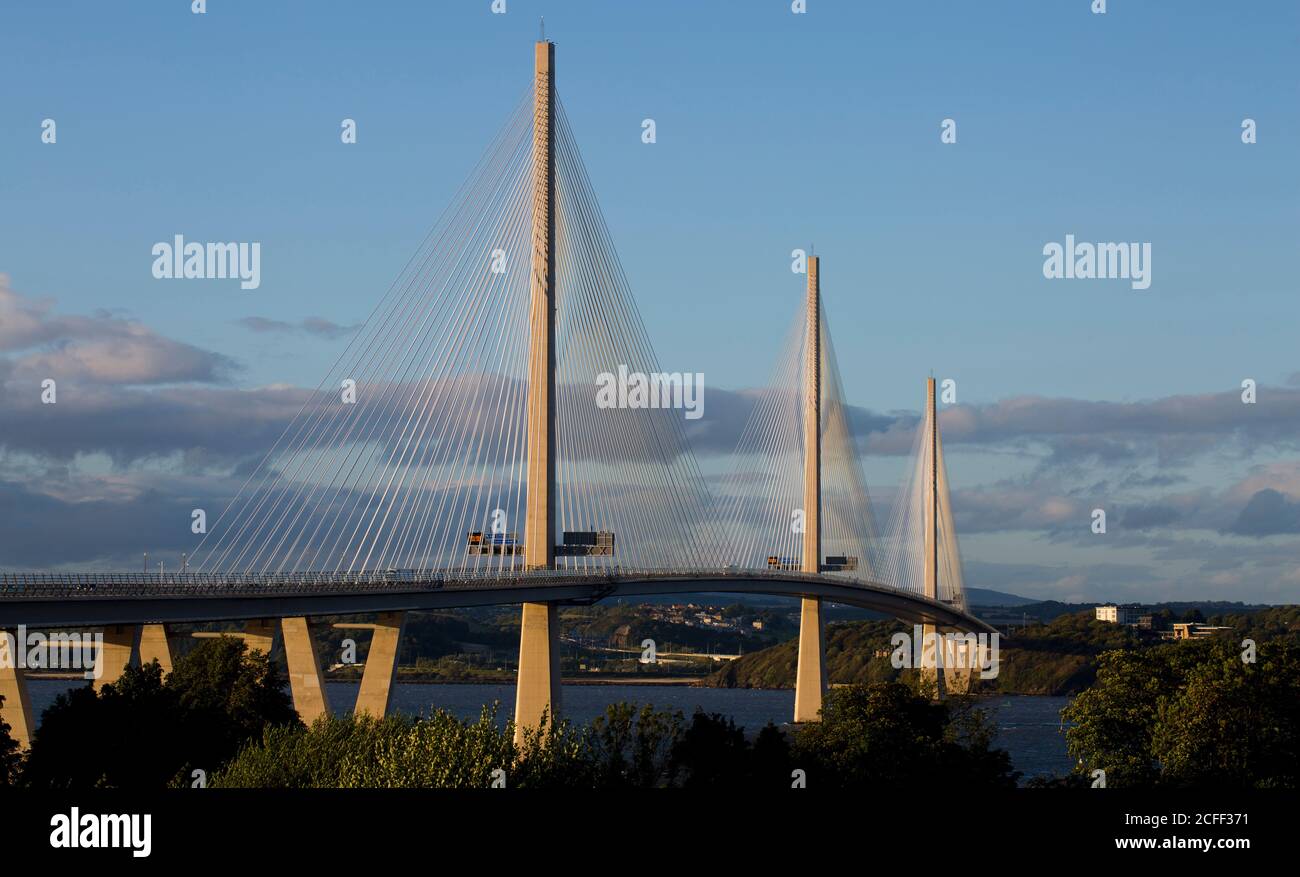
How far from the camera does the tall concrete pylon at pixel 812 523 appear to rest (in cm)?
11106

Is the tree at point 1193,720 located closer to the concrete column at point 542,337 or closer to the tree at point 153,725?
the concrete column at point 542,337

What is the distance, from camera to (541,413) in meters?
68.8

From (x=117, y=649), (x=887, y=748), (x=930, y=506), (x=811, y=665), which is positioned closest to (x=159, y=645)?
(x=117, y=649)

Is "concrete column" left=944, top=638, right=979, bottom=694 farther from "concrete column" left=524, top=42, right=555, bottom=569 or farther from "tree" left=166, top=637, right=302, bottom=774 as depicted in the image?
"tree" left=166, top=637, right=302, bottom=774

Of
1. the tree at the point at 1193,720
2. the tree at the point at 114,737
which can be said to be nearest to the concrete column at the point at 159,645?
the tree at the point at 114,737

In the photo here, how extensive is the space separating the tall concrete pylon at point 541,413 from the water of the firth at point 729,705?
28443 millimetres

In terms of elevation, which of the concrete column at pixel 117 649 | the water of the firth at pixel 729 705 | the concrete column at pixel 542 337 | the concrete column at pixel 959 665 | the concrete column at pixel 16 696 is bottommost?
the water of the firth at pixel 729 705

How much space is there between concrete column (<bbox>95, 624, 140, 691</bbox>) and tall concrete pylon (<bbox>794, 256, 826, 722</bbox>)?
63.3 m

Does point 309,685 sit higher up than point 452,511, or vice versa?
point 452,511

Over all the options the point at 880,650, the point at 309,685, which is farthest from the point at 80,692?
the point at 880,650
